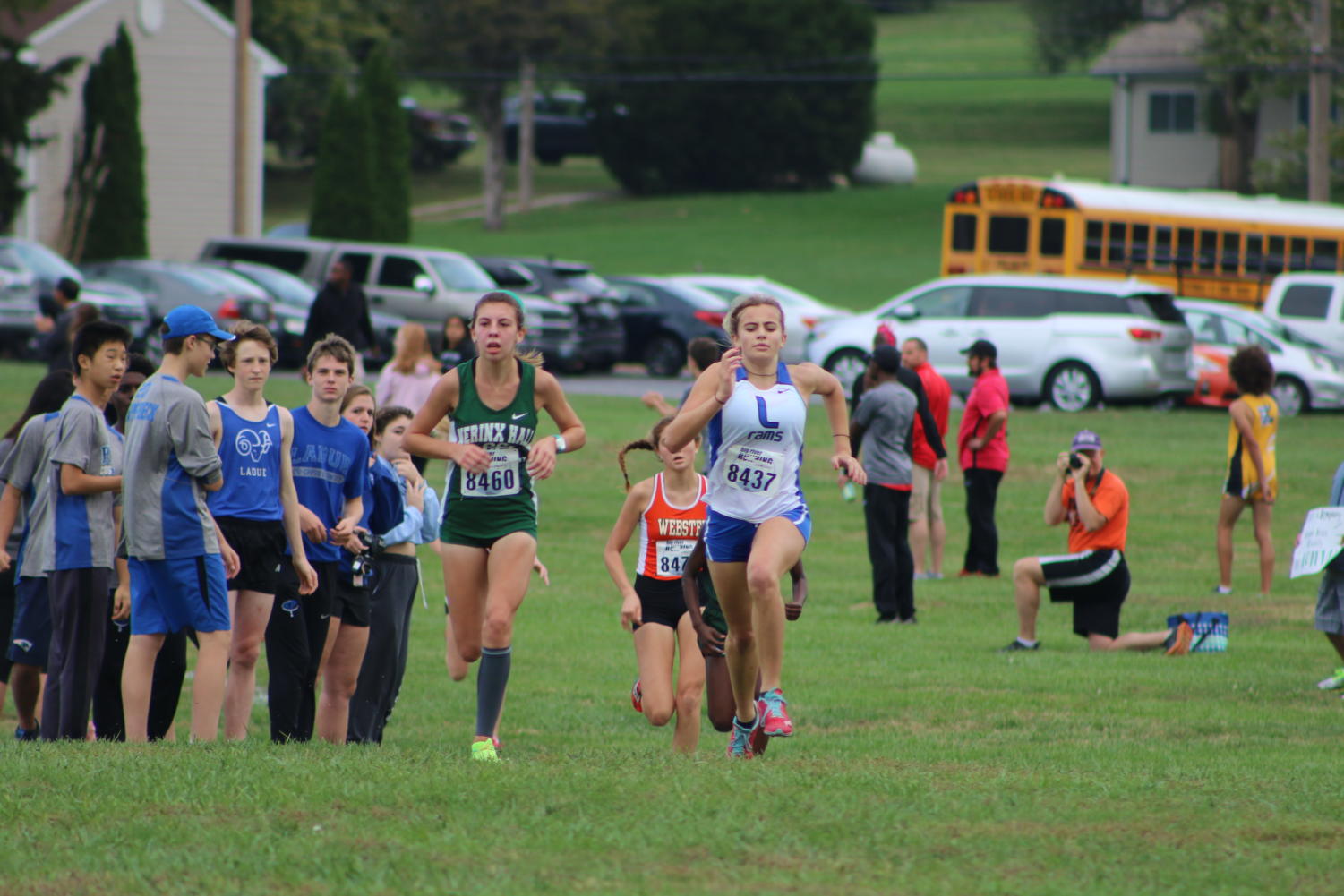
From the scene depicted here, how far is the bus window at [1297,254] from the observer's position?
36094mm

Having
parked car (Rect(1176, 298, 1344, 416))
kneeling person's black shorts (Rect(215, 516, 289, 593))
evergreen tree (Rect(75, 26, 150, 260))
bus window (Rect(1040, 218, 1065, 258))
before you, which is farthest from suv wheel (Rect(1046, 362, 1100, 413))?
evergreen tree (Rect(75, 26, 150, 260))

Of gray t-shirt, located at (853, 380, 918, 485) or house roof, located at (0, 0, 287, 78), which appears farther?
house roof, located at (0, 0, 287, 78)

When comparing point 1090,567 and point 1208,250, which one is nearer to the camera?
point 1090,567

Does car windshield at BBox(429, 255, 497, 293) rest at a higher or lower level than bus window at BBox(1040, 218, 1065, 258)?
lower

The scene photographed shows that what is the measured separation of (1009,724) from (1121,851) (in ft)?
13.8

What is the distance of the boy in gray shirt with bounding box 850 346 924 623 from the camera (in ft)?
45.5

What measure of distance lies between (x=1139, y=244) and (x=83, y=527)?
30900 mm

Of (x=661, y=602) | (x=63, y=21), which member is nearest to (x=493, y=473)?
(x=661, y=602)

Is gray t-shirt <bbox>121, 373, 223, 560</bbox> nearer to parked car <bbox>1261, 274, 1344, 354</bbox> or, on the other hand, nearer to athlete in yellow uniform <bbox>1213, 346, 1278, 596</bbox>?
athlete in yellow uniform <bbox>1213, 346, 1278, 596</bbox>

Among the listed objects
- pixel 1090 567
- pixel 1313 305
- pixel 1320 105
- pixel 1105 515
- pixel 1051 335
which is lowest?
pixel 1090 567

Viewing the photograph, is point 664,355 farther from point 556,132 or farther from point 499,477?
point 556,132

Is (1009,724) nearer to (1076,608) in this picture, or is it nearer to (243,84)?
(1076,608)

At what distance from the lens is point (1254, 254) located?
120ft

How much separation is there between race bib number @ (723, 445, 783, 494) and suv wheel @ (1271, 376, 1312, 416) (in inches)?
868
